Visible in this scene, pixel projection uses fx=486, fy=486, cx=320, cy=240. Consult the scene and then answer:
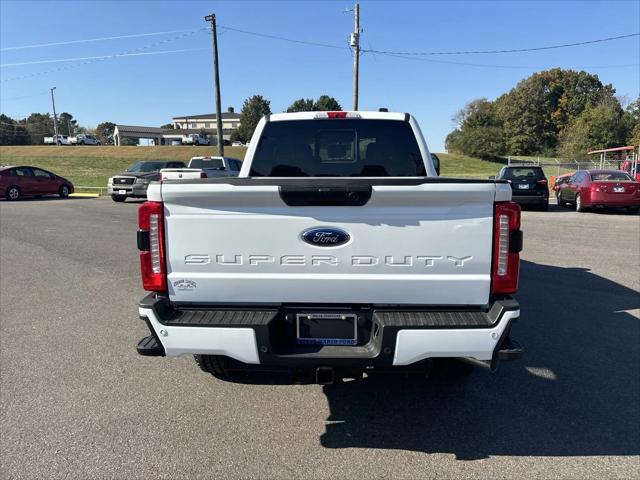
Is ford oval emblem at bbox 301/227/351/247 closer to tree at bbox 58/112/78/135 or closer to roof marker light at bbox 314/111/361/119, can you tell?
roof marker light at bbox 314/111/361/119

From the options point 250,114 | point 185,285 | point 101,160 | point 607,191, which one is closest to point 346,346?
point 185,285

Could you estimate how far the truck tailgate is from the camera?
2.72 meters

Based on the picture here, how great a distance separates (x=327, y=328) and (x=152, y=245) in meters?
1.14

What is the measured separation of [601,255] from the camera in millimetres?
9227

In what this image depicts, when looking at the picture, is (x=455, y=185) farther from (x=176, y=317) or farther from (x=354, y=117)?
(x=354, y=117)

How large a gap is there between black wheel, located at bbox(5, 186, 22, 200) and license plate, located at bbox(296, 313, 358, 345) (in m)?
23.6

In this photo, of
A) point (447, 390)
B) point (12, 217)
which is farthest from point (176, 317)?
point (12, 217)

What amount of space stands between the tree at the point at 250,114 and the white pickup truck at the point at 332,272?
9901cm

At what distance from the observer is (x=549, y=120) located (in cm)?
8931

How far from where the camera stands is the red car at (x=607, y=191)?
16.0 m

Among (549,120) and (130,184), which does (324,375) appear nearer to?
(130,184)

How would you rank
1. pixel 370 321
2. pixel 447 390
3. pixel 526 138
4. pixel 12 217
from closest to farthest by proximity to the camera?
pixel 370 321
pixel 447 390
pixel 12 217
pixel 526 138

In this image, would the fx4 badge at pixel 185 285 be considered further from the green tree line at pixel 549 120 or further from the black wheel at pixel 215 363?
the green tree line at pixel 549 120

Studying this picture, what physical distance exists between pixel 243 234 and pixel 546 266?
6.91 m
